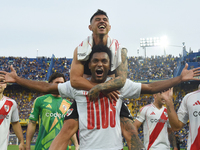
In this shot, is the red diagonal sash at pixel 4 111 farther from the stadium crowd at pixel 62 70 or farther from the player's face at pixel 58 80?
the stadium crowd at pixel 62 70

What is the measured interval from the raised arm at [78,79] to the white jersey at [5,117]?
9.10 ft

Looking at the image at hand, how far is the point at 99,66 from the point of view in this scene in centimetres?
331

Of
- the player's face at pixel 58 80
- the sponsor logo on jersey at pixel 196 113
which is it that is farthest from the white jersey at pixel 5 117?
the sponsor logo on jersey at pixel 196 113

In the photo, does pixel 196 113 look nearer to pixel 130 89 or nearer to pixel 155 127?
pixel 130 89

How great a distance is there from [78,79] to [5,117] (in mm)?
2885

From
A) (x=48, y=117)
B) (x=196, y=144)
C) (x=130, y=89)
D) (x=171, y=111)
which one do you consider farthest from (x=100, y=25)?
(x=48, y=117)

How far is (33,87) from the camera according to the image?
11.6 ft

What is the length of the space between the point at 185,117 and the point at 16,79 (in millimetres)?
2727

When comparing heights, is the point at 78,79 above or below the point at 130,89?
above

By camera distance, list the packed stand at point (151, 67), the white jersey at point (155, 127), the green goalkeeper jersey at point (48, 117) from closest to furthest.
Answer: the green goalkeeper jersey at point (48, 117), the white jersey at point (155, 127), the packed stand at point (151, 67)

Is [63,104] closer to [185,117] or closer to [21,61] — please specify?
[185,117]

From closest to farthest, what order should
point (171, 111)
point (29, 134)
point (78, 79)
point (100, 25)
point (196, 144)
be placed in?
point (78, 79) < point (100, 25) < point (196, 144) < point (171, 111) < point (29, 134)

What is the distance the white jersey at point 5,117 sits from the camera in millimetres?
5371

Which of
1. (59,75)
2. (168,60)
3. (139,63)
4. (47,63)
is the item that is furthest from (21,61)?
(59,75)
